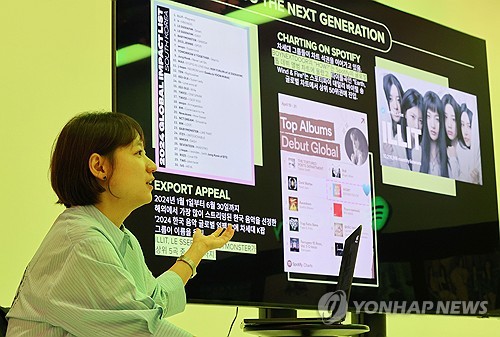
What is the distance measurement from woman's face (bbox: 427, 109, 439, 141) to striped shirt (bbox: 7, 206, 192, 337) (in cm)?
176

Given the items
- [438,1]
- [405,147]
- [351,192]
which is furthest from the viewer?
[438,1]

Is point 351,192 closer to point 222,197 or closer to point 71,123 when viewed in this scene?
point 222,197

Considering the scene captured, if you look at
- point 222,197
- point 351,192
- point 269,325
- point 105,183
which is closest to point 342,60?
point 351,192

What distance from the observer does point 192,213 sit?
8.79 feet

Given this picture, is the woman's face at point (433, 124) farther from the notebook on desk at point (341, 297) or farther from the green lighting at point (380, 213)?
the notebook on desk at point (341, 297)

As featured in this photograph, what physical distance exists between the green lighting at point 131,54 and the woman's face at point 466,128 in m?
1.36

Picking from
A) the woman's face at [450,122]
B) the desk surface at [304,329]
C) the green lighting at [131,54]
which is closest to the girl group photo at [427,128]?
the woman's face at [450,122]

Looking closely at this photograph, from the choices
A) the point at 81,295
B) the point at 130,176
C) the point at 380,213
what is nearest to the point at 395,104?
the point at 380,213

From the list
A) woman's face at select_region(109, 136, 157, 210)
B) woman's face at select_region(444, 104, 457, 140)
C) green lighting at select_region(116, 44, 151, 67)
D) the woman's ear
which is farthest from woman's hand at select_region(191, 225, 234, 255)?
woman's face at select_region(444, 104, 457, 140)

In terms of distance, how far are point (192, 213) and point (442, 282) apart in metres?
1.06

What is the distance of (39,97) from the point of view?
9.71 feet

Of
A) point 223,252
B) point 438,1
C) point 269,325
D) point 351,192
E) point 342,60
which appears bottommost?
point 269,325

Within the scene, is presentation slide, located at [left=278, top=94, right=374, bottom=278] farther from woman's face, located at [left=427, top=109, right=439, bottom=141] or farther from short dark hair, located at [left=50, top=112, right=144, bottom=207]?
short dark hair, located at [left=50, top=112, right=144, bottom=207]

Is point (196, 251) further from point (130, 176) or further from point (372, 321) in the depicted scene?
point (372, 321)
